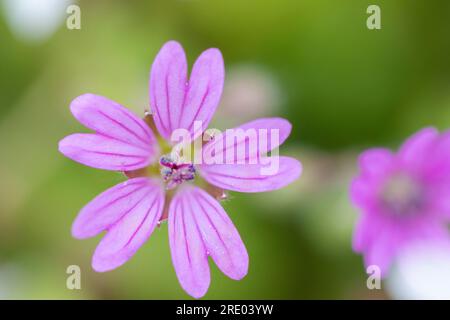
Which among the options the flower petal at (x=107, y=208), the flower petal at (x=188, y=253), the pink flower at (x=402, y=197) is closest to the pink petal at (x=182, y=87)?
the flower petal at (x=107, y=208)

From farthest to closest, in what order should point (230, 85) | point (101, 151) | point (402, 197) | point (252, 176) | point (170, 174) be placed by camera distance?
point (230, 85)
point (402, 197)
point (170, 174)
point (252, 176)
point (101, 151)

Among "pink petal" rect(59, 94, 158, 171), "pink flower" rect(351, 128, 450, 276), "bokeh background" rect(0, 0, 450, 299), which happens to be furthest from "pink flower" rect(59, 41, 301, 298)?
"bokeh background" rect(0, 0, 450, 299)

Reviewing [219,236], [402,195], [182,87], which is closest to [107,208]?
[219,236]

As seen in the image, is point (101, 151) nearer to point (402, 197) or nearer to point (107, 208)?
point (107, 208)

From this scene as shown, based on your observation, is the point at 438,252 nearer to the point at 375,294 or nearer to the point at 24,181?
the point at 375,294

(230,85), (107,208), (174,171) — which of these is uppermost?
(230,85)

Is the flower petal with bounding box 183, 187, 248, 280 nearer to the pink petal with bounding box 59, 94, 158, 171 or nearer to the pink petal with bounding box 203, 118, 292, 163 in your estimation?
the pink petal with bounding box 203, 118, 292, 163
